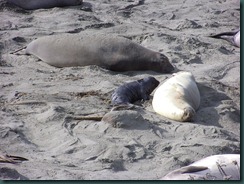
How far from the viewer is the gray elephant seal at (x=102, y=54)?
17.5ft

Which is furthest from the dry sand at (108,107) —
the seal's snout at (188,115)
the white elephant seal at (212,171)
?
the white elephant seal at (212,171)

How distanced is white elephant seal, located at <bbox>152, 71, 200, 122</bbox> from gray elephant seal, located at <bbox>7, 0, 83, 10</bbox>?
3059mm

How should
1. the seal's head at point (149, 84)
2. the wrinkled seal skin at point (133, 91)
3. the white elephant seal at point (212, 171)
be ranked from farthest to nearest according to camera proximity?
the seal's head at point (149, 84), the wrinkled seal skin at point (133, 91), the white elephant seal at point (212, 171)

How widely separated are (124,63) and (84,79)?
51 cm

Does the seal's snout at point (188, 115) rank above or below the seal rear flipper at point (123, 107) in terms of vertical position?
above

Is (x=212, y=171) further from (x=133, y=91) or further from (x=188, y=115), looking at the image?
(x=133, y=91)

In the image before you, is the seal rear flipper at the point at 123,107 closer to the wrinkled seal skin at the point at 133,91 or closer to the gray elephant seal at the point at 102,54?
the wrinkled seal skin at the point at 133,91

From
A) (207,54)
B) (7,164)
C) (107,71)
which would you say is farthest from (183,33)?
(7,164)

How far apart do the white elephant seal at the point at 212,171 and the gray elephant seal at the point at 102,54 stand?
2.20 metres

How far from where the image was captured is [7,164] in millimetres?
3289

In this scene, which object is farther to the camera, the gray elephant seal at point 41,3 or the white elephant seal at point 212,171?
the gray elephant seal at point 41,3

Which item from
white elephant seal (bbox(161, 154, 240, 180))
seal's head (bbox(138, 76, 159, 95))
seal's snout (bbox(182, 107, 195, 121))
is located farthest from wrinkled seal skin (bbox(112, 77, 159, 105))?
white elephant seal (bbox(161, 154, 240, 180))

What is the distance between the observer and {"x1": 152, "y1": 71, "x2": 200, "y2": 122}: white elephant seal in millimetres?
4098

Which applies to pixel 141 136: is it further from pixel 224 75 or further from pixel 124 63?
pixel 124 63
